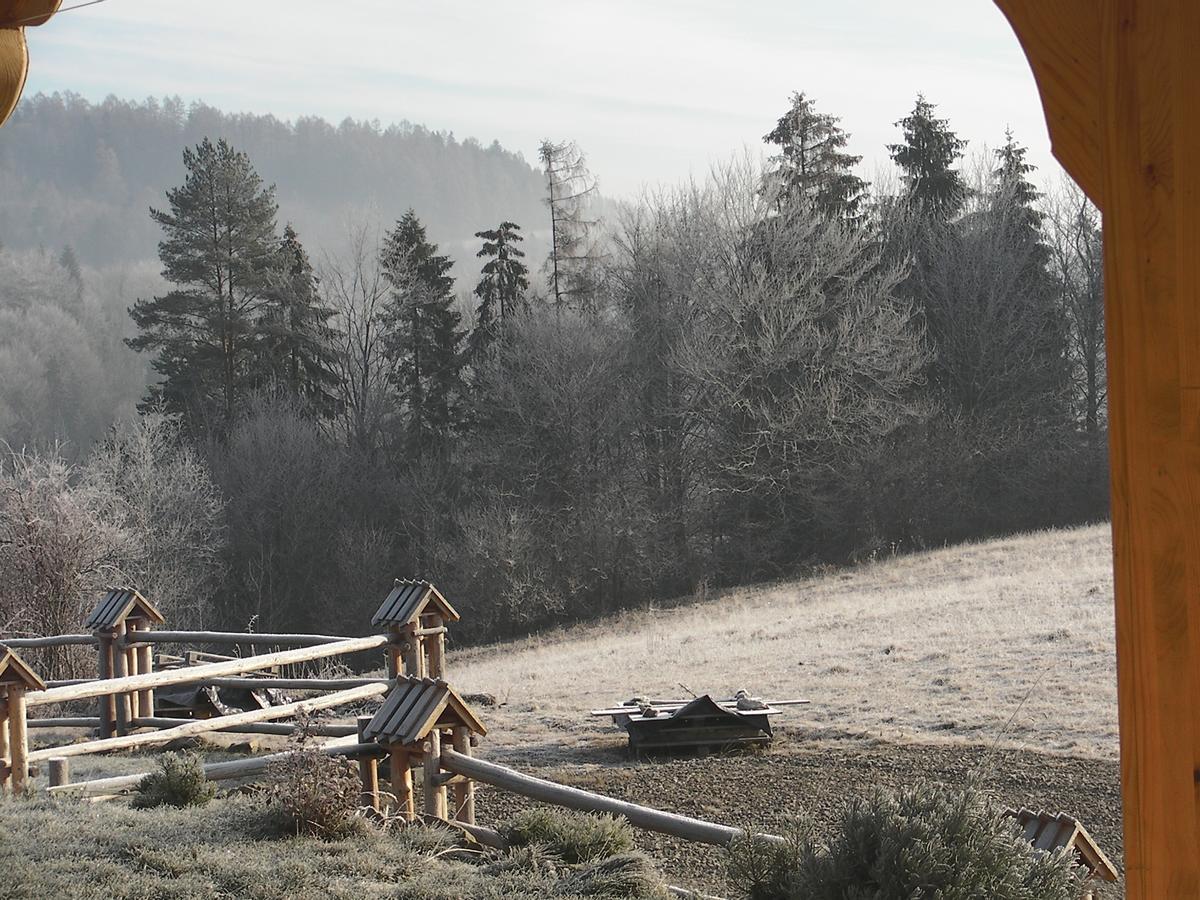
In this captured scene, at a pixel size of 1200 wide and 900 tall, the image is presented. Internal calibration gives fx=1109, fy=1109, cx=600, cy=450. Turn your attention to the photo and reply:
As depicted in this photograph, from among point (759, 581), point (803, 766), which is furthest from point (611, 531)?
point (803, 766)

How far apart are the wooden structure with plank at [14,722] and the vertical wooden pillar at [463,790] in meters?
2.89

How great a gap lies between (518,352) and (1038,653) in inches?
881

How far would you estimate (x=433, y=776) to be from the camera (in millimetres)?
6918

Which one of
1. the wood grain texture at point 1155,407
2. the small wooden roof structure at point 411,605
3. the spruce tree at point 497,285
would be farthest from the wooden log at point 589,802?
the spruce tree at point 497,285

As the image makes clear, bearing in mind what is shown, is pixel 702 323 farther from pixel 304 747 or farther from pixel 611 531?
pixel 304 747

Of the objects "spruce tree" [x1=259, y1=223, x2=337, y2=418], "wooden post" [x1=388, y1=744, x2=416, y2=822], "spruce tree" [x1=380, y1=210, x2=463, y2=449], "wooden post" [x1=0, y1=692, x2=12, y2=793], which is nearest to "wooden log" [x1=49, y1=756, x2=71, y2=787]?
"wooden post" [x1=0, y1=692, x2=12, y2=793]

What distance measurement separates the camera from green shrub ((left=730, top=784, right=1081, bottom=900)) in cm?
421

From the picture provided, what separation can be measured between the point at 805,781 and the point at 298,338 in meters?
31.3

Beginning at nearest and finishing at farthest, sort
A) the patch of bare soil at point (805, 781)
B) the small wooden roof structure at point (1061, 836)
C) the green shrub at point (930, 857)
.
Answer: the green shrub at point (930, 857)
the small wooden roof structure at point (1061, 836)
the patch of bare soil at point (805, 781)

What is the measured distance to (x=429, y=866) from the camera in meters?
5.71

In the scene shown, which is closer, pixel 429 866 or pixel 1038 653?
pixel 429 866

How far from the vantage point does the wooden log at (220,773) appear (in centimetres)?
714

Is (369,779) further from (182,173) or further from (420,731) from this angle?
(182,173)

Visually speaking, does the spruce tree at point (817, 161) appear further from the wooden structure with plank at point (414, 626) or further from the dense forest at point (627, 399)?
the wooden structure with plank at point (414, 626)
